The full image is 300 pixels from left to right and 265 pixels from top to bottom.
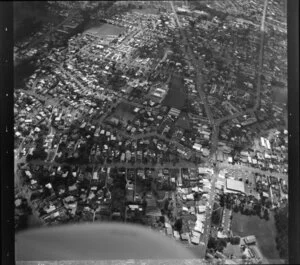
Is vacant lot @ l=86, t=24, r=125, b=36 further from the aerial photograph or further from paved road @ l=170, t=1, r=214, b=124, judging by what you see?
paved road @ l=170, t=1, r=214, b=124

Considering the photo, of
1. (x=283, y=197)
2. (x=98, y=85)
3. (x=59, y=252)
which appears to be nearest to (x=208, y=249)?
(x=283, y=197)

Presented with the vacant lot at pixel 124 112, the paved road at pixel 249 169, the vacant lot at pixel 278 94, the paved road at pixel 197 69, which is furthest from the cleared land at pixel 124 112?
the vacant lot at pixel 278 94

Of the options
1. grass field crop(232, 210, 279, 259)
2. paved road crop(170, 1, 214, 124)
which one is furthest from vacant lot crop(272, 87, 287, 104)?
grass field crop(232, 210, 279, 259)

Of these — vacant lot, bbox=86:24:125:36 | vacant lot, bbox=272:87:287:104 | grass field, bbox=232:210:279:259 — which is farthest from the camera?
vacant lot, bbox=86:24:125:36

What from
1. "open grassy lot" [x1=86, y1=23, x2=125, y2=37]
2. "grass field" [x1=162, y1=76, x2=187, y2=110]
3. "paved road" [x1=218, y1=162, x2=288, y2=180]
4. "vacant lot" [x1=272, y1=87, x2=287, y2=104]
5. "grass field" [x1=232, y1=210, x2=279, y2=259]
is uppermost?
"open grassy lot" [x1=86, y1=23, x2=125, y2=37]

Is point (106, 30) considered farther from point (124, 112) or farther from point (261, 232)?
point (261, 232)

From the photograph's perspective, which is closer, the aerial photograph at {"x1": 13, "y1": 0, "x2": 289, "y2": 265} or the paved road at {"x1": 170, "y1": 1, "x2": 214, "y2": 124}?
the aerial photograph at {"x1": 13, "y1": 0, "x2": 289, "y2": 265}

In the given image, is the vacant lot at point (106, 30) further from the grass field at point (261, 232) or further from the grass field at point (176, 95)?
the grass field at point (261, 232)

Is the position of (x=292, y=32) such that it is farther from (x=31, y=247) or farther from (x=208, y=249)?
(x=31, y=247)
